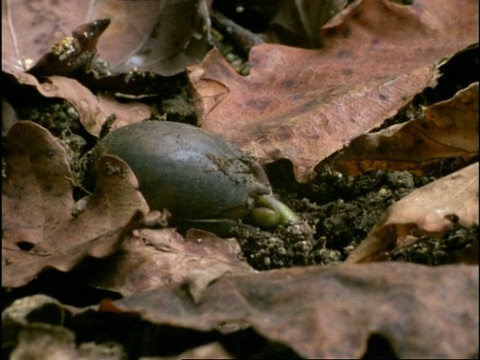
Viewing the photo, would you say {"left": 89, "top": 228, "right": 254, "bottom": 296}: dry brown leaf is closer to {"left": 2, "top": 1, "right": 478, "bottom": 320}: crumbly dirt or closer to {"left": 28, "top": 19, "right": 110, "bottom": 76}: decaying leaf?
{"left": 2, "top": 1, "right": 478, "bottom": 320}: crumbly dirt

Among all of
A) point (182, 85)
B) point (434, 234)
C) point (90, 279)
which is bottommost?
point (182, 85)

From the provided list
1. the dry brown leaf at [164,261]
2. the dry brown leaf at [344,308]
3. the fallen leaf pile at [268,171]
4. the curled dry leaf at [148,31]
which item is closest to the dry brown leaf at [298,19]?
the fallen leaf pile at [268,171]

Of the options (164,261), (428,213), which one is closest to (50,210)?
(164,261)

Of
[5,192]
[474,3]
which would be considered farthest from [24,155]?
[474,3]

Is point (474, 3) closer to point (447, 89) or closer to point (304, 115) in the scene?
point (447, 89)

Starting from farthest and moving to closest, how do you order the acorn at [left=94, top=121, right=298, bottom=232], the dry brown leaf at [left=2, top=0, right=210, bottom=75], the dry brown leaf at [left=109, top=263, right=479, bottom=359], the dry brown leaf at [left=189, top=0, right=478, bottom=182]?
the dry brown leaf at [left=2, top=0, right=210, bottom=75] → the dry brown leaf at [left=189, top=0, right=478, bottom=182] → the acorn at [left=94, top=121, right=298, bottom=232] → the dry brown leaf at [left=109, top=263, right=479, bottom=359]

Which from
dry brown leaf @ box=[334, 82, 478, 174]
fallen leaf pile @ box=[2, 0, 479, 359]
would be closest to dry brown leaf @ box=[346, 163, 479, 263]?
fallen leaf pile @ box=[2, 0, 479, 359]
